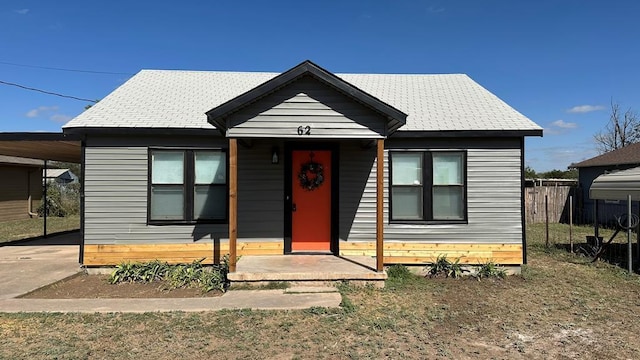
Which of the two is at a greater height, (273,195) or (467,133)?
(467,133)

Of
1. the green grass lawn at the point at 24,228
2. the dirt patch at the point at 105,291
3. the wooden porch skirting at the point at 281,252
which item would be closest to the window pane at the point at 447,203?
the wooden porch skirting at the point at 281,252

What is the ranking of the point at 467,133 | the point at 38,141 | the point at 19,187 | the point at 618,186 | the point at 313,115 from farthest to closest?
the point at 19,187, the point at 618,186, the point at 38,141, the point at 467,133, the point at 313,115

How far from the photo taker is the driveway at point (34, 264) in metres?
6.98

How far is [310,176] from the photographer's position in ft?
26.5

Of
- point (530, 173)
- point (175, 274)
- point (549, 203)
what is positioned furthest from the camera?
point (530, 173)

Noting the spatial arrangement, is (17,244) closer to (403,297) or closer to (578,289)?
(403,297)

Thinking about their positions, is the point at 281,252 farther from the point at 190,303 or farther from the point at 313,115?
the point at 313,115

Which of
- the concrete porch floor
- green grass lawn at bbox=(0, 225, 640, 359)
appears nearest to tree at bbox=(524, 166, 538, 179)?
green grass lawn at bbox=(0, 225, 640, 359)

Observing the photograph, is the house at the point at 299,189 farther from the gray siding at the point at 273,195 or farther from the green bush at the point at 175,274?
the green bush at the point at 175,274

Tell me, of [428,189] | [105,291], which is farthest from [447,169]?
[105,291]

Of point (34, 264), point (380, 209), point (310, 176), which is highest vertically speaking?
point (310, 176)

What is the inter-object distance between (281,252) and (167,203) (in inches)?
94.2

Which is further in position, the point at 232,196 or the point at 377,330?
the point at 232,196

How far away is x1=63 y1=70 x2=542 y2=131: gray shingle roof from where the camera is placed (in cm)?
779
